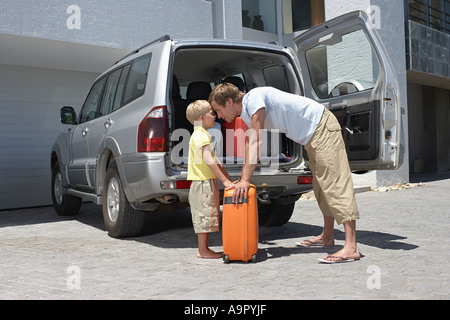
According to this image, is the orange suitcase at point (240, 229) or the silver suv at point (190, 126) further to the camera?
the silver suv at point (190, 126)

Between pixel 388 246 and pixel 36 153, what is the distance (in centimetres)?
711

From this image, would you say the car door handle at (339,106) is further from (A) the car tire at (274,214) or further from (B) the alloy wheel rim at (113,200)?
(B) the alloy wheel rim at (113,200)

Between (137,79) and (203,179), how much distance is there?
1538 mm

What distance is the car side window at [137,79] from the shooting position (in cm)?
550

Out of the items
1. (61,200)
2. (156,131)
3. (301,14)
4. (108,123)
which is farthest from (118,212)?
(301,14)

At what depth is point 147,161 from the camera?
5.06 m

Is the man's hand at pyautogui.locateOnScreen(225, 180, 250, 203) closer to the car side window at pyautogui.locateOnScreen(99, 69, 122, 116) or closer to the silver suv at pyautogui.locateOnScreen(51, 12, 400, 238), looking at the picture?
the silver suv at pyautogui.locateOnScreen(51, 12, 400, 238)

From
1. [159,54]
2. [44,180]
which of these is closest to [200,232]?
[159,54]

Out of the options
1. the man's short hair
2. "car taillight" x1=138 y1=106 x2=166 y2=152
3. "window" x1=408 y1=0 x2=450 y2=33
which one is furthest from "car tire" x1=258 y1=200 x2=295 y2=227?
"window" x1=408 y1=0 x2=450 y2=33

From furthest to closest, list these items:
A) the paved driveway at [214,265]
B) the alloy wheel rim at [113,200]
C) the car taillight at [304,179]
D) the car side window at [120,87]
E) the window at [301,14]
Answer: the window at [301,14] → the car side window at [120,87] → the alloy wheel rim at [113,200] → the car taillight at [304,179] → the paved driveway at [214,265]

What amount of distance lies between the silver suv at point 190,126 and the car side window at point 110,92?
0.02 m

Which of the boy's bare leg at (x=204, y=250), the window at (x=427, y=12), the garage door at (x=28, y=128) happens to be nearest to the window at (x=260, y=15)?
the window at (x=427, y=12)

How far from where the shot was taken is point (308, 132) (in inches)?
185

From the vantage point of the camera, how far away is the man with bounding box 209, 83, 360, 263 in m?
4.48
